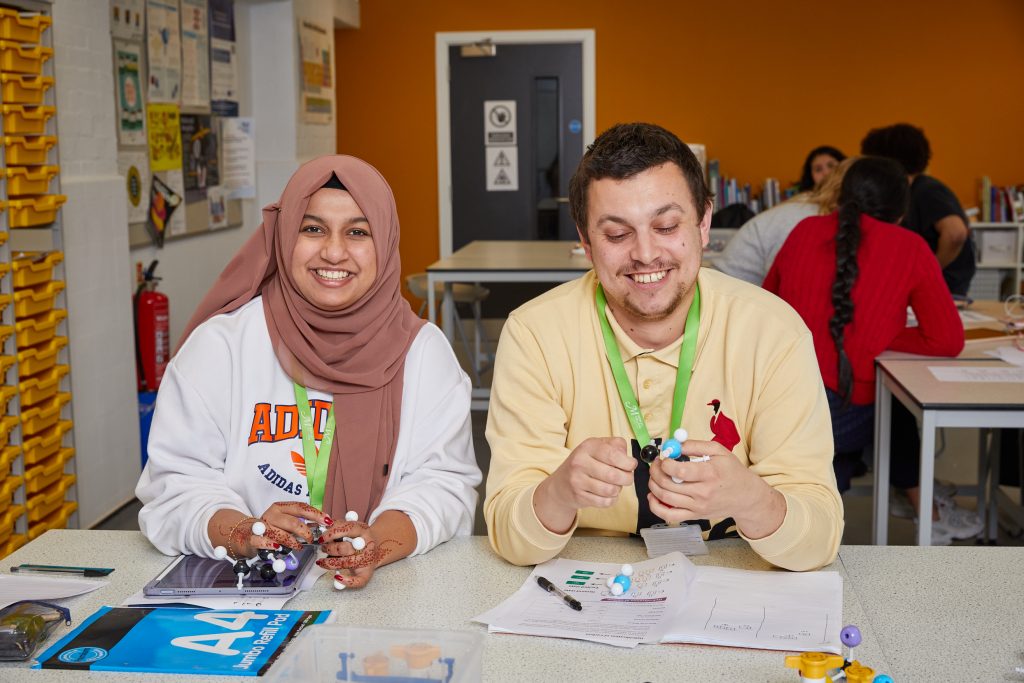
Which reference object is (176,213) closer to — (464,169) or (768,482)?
(464,169)

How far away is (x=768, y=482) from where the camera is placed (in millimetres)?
1681

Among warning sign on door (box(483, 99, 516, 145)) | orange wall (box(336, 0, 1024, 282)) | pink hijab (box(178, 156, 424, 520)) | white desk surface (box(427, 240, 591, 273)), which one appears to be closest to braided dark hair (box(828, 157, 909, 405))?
pink hijab (box(178, 156, 424, 520))

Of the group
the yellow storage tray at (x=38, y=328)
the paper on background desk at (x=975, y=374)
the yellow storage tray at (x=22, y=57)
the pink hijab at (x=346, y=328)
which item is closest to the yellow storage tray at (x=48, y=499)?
the yellow storage tray at (x=38, y=328)

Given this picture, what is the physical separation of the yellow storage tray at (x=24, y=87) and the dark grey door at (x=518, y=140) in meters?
5.13

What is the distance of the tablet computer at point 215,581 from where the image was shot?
153cm

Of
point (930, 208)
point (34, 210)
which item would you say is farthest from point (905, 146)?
point (34, 210)

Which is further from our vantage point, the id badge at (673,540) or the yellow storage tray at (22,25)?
the yellow storage tray at (22,25)

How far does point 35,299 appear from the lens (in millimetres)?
3441

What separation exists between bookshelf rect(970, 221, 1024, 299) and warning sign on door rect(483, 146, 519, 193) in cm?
338

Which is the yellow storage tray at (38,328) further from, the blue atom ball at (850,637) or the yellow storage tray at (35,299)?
the blue atom ball at (850,637)

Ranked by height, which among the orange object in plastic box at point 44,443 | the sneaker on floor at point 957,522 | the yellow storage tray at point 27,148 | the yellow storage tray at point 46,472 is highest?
the yellow storage tray at point 27,148

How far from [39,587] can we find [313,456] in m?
0.50

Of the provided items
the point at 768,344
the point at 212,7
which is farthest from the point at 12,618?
the point at 212,7

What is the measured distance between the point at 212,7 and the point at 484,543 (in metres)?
4.82
